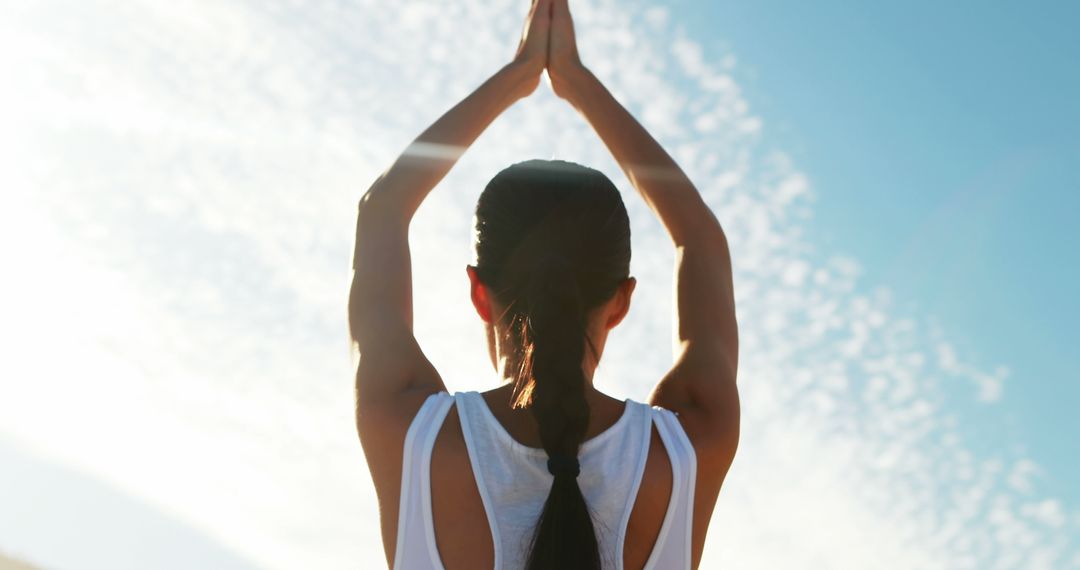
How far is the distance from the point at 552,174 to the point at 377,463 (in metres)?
0.86

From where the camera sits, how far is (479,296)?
277 cm

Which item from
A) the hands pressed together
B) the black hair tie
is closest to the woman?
the black hair tie

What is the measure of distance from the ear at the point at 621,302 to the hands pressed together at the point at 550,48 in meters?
1.11

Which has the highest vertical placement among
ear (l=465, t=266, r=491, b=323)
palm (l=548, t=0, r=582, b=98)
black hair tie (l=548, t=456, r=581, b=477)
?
palm (l=548, t=0, r=582, b=98)

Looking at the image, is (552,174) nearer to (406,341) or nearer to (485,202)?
(485,202)

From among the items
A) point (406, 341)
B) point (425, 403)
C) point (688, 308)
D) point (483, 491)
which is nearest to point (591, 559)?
point (483, 491)

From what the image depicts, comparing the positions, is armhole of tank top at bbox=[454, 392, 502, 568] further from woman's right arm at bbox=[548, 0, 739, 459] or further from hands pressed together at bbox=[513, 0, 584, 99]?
hands pressed together at bbox=[513, 0, 584, 99]

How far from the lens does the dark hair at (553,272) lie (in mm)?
2475

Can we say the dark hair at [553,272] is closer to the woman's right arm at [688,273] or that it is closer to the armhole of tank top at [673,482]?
the armhole of tank top at [673,482]

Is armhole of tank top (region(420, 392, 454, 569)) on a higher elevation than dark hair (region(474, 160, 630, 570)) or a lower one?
lower

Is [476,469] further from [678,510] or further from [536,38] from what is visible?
[536,38]

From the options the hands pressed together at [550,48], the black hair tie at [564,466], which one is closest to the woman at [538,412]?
the black hair tie at [564,466]

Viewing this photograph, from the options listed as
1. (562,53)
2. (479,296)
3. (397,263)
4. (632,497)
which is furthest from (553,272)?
(562,53)

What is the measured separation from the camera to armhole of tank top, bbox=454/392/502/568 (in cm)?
242
